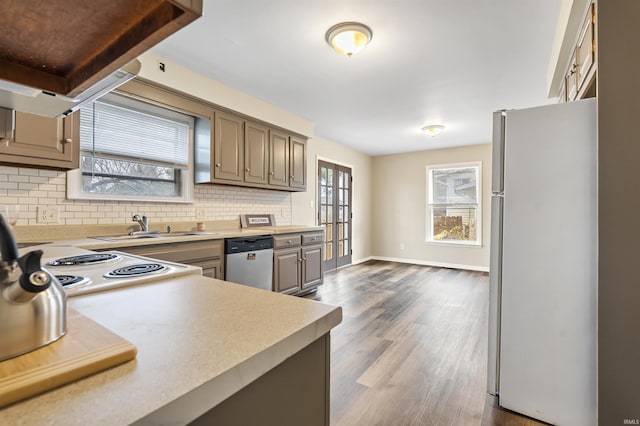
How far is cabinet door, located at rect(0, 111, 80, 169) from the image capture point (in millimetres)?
1947

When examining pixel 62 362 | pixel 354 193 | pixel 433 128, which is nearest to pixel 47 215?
pixel 62 362

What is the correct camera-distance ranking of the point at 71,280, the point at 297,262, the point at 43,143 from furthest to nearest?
the point at 297,262, the point at 43,143, the point at 71,280

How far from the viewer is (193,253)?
8.56 ft

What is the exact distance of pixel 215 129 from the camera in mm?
3203

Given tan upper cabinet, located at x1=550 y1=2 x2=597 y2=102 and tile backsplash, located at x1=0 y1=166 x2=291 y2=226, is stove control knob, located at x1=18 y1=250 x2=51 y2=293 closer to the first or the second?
tan upper cabinet, located at x1=550 y1=2 x2=597 y2=102

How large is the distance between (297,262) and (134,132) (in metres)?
2.20

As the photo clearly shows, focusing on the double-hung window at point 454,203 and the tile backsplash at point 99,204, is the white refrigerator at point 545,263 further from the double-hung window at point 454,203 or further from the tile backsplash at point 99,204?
the double-hung window at point 454,203

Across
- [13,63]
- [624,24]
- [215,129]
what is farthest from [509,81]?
[13,63]

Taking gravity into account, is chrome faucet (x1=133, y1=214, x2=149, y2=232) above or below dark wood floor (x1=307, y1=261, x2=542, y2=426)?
above

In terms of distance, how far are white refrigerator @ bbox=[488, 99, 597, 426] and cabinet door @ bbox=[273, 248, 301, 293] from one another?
2235 millimetres

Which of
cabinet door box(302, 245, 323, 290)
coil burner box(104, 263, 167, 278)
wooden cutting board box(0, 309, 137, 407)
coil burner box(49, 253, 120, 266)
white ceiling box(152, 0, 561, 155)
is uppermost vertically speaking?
white ceiling box(152, 0, 561, 155)

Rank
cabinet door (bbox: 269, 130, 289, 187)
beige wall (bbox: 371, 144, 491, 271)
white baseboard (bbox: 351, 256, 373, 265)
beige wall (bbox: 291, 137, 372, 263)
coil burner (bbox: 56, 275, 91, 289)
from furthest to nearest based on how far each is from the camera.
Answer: white baseboard (bbox: 351, 256, 373, 265) → beige wall (bbox: 371, 144, 491, 271) → beige wall (bbox: 291, 137, 372, 263) → cabinet door (bbox: 269, 130, 289, 187) → coil burner (bbox: 56, 275, 91, 289)

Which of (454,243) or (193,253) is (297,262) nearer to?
(193,253)

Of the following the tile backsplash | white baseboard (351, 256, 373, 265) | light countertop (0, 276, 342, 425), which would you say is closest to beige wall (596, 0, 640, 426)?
light countertop (0, 276, 342, 425)
